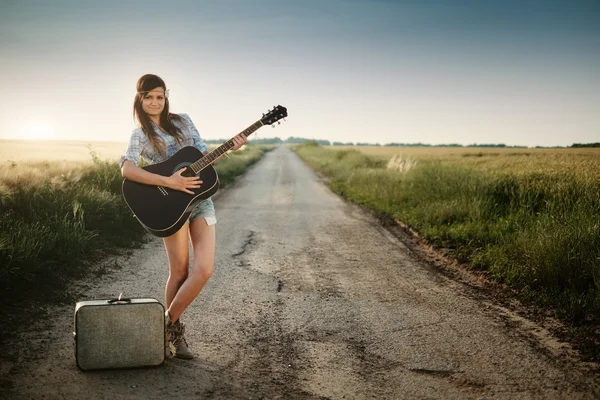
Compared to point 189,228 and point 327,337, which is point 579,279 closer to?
point 327,337

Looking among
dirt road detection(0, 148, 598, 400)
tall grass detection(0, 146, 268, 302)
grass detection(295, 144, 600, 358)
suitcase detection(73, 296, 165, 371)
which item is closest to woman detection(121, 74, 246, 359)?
suitcase detection(73, 296, 165, 371)

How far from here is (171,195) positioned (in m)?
3.50

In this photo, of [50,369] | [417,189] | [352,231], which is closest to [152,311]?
[50,369]


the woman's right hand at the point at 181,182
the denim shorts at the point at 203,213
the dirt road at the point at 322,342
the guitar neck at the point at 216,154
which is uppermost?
the guitar neck at the point at 216,154

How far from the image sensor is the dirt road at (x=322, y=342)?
3.29m

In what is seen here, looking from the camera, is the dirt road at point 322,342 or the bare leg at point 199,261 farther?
the bare leg at point 199,261

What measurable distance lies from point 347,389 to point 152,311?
150 cm

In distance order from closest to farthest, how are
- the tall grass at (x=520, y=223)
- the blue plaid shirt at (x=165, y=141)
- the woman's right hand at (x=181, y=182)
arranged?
the woman's right hand at (x=181, y=182)
the blue plaid shirt at (x=165, y=141)
the tall grass at (x=520, y=223)

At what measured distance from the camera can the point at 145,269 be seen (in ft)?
21.5

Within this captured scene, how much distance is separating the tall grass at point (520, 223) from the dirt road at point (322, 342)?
2.32 feet

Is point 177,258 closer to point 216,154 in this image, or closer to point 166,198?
point 166,198

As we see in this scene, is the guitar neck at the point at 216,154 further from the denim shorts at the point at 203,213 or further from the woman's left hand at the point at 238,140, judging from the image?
the denim shorts at the point at 203,213

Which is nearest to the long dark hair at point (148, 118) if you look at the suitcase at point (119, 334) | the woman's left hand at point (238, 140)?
the woman's left hand at point (238, 140)

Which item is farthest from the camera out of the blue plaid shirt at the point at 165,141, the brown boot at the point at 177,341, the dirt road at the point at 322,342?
the brown boot at the point at 177,341
